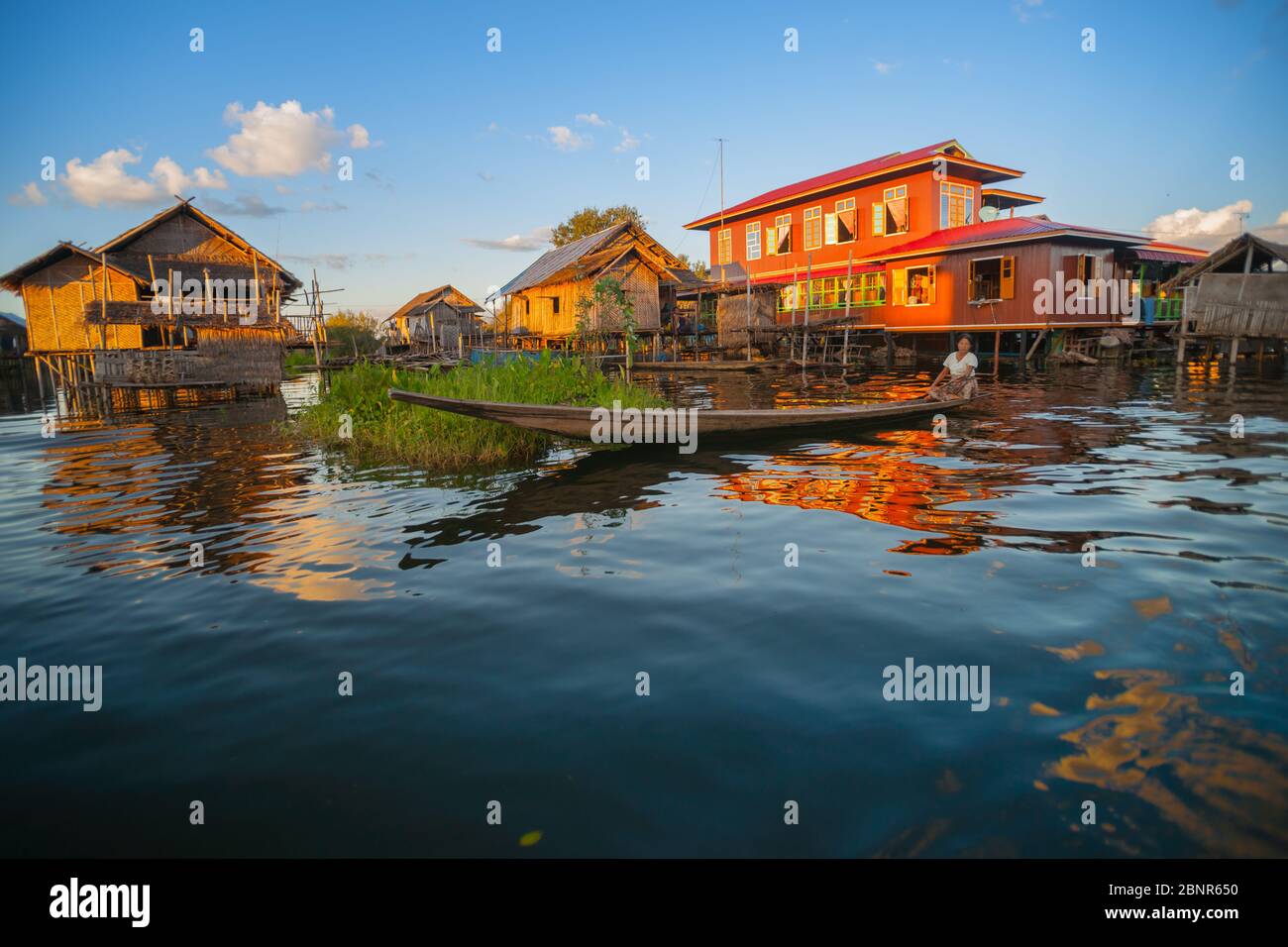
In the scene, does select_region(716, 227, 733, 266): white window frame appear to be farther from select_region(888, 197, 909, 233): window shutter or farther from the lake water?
the lake water

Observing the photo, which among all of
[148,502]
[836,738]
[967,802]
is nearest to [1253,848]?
[967,802]

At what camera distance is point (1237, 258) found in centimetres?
2202

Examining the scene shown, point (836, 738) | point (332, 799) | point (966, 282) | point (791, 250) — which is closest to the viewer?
point (332, 799)

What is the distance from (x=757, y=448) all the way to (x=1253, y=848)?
8.85 meters

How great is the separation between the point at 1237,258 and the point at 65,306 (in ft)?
130

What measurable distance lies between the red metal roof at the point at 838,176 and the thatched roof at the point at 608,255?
6334mm

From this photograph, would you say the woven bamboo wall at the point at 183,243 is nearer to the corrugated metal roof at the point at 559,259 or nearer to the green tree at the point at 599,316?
the corrugated metal roof at the point at 559,259

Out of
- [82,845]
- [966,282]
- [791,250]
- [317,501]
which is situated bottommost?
[82,845]

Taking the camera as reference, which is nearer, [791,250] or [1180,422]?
[1180,422]

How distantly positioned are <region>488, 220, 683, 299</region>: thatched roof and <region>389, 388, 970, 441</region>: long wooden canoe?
58.3 ft
